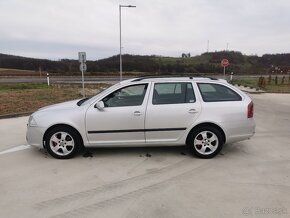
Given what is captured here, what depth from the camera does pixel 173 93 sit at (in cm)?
541

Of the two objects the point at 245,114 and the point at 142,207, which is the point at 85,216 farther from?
the point at 245,114

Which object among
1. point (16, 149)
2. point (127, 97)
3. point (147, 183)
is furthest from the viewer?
point (16, 149)

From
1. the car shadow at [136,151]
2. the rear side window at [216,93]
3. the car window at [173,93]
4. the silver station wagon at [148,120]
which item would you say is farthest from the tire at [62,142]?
the rear side window at [216,93]

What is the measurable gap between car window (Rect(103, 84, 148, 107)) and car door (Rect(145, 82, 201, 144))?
0.66 feet

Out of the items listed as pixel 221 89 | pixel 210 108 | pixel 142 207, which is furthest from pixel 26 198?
pixel 221 89

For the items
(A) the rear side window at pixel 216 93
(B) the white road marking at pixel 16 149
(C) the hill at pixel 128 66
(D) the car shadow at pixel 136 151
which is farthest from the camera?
(C) the hill at pixel 128 66

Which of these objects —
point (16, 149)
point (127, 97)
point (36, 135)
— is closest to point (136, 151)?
point (127, 97)

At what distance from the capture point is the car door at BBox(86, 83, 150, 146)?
522 centimetres

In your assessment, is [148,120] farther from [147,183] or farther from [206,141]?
[147,183]

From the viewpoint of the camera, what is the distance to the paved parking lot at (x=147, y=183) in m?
3.52

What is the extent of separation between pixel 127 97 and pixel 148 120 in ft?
2.00

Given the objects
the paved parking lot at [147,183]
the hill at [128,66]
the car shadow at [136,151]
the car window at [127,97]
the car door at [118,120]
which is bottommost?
the paved parking lot at [147,183]

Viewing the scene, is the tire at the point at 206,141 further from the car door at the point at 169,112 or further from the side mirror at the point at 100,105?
the side mirror at the point at 100,105

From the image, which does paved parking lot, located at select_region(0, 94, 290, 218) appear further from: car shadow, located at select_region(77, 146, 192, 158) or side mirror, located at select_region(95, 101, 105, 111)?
side mirror, located at select_region(95, 101, 105, 111)
